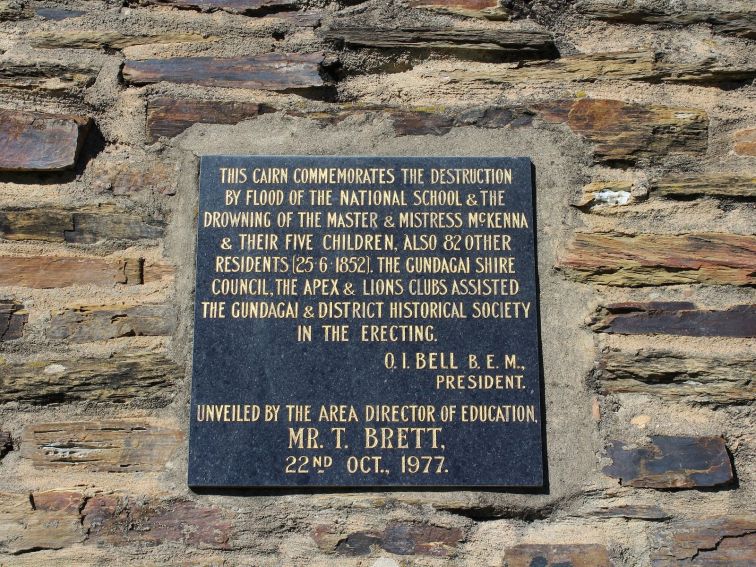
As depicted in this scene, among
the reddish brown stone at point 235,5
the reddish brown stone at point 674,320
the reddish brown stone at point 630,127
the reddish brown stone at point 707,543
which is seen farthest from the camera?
the reddish brown stone at point 235,5

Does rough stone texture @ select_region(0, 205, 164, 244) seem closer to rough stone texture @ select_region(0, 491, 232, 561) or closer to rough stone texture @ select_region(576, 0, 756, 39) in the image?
rough stone texture @ select_region(0, 491, 232, 561)

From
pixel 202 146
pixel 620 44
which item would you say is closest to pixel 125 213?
pixel 202 146

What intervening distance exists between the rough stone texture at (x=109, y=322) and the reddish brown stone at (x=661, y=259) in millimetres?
1069

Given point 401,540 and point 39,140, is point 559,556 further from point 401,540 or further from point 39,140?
point 39,140

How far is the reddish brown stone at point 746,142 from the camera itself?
1956mm

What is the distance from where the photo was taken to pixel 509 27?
2053mm

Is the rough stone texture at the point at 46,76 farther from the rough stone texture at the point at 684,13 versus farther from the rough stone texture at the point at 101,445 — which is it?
the rough stone texture at the point at 684,13

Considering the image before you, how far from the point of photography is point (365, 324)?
1.83m

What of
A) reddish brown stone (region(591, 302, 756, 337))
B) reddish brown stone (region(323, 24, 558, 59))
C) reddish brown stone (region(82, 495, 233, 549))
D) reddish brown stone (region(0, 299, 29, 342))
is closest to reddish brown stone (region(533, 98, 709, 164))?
reddish brown stone (region(323, 24, 558, 59))

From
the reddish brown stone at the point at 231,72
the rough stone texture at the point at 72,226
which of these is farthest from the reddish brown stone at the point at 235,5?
the rough stone texture at the point at 72,226

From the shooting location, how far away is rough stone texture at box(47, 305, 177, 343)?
1.86 meters

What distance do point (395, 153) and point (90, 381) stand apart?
1012 millimetres

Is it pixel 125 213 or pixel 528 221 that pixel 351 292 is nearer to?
pixel 528 221

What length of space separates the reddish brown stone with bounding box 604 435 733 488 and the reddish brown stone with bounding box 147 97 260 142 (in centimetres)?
134
